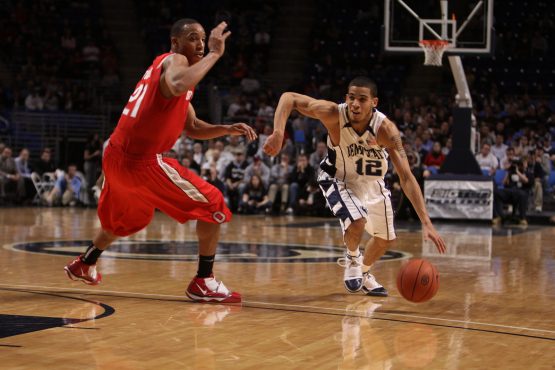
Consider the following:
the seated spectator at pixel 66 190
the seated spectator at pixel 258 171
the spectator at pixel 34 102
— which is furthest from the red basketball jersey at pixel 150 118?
the spectator at pixel 34 102

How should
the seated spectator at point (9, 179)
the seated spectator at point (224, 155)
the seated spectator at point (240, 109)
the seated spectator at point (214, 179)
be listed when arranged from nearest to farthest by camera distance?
1. the seated spectator at point (214, 179)
2. the seated spectator at point (224, 155)
3. the seated spectator at point (9, 179)
4. the seated spectator at point (240, 109)

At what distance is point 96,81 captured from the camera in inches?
966

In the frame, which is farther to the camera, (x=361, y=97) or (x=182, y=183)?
(x=361, y=97)

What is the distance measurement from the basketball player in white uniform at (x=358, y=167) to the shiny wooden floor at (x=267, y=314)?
323mm

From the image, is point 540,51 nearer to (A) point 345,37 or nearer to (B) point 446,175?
(A) point 345,37

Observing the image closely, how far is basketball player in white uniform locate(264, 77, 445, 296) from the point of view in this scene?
714 centimetres

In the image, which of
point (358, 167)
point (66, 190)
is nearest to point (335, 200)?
point (358, 167)

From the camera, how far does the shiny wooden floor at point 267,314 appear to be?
15.6 feet

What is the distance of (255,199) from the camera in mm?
17906

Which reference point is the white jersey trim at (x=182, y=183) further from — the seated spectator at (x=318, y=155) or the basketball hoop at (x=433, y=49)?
the seated spectator at (x=318, y=155)

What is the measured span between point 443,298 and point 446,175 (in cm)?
970

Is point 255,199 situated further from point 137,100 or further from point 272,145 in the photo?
point 272,145

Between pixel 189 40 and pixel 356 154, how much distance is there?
1.82 meters

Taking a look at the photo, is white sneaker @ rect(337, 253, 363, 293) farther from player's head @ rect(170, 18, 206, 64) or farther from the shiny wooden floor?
player's head @ rect(170, 18, 206, 64)
